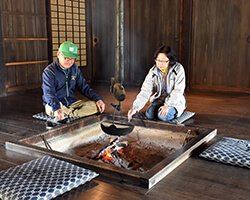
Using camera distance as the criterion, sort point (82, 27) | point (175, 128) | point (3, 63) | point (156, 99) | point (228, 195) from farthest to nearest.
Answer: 1. point (82, 27)
2. point (3, 63)
3. point (156, 99)
4. point (175, 128)
5. point (228, 195)

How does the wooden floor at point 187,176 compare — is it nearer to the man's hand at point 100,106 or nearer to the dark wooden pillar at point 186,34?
the man's hand at point 100,106

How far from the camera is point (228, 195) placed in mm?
1453

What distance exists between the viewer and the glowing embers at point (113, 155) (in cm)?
209

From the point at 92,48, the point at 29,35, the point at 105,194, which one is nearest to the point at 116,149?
the point at 105,194

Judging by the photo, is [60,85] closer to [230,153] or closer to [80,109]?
[80,109]

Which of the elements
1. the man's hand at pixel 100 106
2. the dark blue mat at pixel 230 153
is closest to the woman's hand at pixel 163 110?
the man's hand at pixel 100 106

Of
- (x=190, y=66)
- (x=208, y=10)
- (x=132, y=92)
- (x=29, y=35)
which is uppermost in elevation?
(x=208, y=10)

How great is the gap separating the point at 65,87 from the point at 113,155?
1118 mm

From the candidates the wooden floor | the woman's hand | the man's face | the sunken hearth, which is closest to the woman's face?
the woman's hand

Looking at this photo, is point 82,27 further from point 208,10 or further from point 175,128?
point 175,128

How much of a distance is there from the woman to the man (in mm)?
461

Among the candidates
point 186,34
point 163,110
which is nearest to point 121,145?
→ point 163,110

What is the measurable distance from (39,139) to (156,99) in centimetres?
131

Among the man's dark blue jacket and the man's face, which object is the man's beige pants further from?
the man's face
